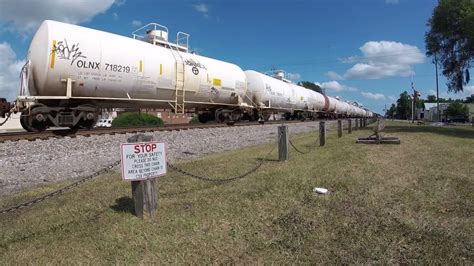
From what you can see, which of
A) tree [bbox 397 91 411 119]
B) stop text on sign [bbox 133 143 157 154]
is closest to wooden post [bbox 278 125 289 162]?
stop text on sign [bbox 133 143 157 154]

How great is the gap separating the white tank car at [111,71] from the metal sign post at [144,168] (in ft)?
30.7

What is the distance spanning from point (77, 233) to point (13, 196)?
3.22 metres

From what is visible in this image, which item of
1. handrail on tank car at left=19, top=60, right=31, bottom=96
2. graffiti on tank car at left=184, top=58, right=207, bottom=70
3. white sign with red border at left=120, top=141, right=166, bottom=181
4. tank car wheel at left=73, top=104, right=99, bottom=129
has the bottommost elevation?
white sign with red border at left=120, top=141, right=166, bottom=181

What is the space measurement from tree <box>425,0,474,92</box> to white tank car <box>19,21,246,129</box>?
1481 cm

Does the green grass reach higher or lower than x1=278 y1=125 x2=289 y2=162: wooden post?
lower

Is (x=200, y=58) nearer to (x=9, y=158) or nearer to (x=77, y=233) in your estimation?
(x=9, y=158)

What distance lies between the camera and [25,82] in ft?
42.2

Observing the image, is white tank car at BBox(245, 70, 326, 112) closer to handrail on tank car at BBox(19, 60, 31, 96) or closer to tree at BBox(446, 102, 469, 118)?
handrail on tank car at BBox(19, 60, 31, 96)

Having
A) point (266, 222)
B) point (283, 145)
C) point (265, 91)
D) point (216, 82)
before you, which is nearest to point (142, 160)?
point (266, 222)

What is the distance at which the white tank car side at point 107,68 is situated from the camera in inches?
501

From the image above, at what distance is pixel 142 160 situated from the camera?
4902mm

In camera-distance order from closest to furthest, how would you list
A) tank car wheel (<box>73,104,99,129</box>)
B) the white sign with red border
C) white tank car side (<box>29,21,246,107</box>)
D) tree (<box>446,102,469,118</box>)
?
the white sign with red border → white tank car side (<box>29,21,246,107</box>) → tank car wheel (<box>73,104,99,129</box>) → tree (<box>446,102,469,118</box>)

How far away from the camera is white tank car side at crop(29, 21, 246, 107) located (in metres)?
12.7

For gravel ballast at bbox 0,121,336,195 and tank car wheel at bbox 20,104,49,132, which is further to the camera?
tank car wheel at bbox 20,104,49,132
